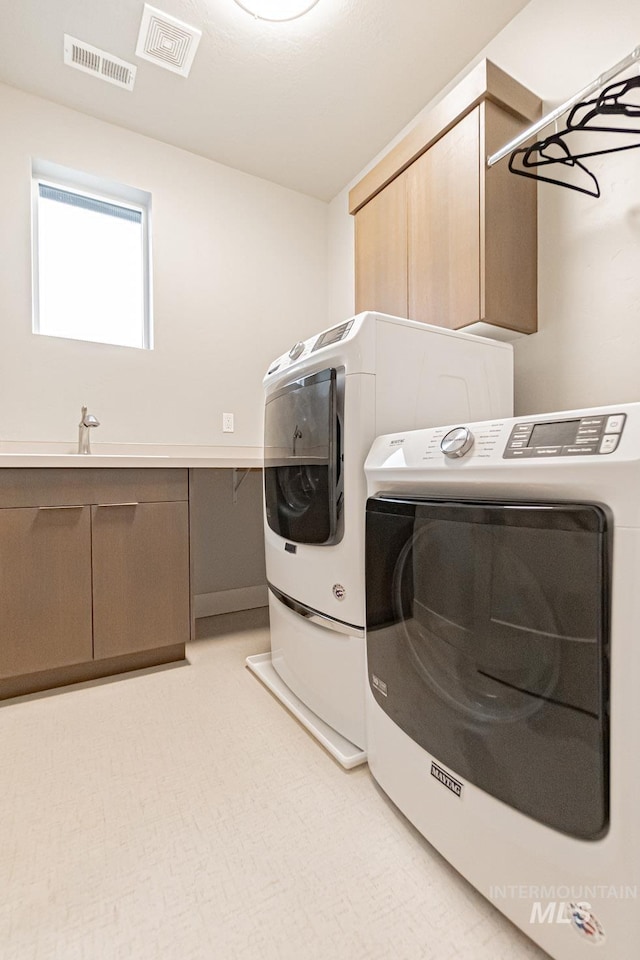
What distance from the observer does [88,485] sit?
1.57 m

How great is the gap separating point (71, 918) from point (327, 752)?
24.5 inches

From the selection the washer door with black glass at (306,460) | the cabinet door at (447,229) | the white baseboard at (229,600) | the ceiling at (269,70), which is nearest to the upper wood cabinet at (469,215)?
the cabinet door at (447,229)

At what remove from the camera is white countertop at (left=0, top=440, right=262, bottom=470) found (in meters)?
1.48

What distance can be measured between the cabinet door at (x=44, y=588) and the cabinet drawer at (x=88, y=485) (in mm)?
38

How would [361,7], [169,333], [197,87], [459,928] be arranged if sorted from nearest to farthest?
[459,928]
[361,7]
[197,87]
[169,333]

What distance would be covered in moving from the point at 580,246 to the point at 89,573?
1.99 m

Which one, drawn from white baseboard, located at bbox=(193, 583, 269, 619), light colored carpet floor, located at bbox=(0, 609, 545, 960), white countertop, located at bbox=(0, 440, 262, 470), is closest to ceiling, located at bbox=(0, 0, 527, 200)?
white countertop, located at bbox=(0, 440, 262, 470)

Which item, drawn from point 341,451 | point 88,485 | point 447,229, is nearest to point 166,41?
point 447,229

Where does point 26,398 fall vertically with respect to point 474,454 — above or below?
above

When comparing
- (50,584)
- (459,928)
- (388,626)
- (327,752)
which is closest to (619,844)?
(459,928)

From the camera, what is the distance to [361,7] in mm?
1630

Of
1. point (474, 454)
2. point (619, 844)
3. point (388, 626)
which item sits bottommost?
point (619, 844)

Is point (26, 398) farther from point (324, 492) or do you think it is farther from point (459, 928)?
point (459, 928)
